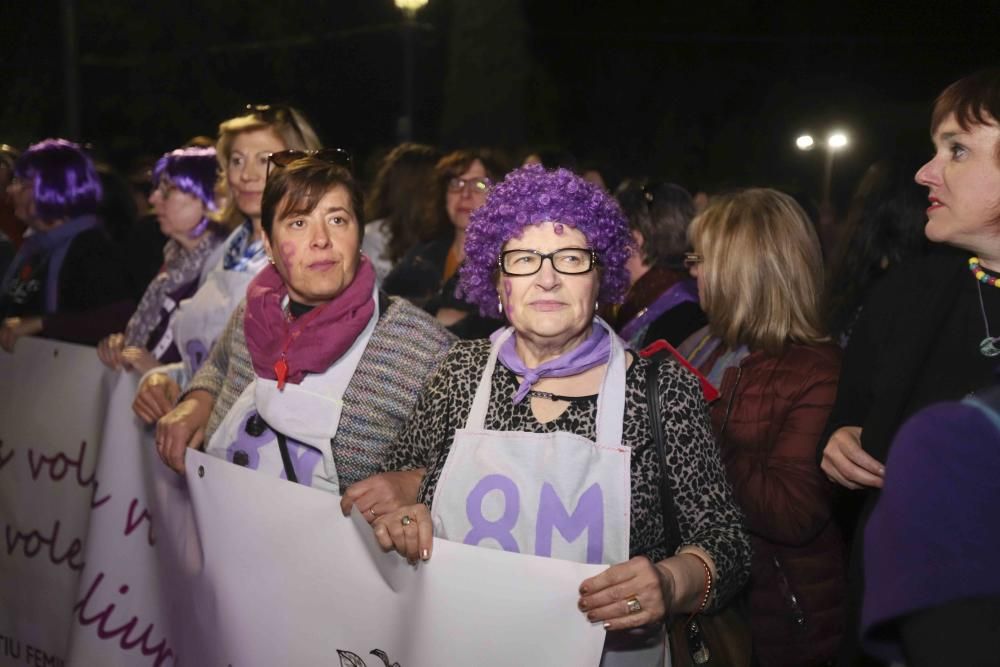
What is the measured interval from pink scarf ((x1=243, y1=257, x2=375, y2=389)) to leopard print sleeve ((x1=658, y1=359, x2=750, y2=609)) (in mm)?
989

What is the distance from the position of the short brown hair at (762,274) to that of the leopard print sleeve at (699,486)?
70 cm

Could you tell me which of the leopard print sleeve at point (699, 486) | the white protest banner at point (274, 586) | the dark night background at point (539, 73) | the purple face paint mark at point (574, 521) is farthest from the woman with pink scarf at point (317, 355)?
the dark night background at point (539, 73)

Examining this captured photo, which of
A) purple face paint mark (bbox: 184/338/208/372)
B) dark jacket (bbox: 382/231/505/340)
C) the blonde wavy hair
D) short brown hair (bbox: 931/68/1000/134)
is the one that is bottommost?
purple face paint mark (bbox: 184/338/208/372)

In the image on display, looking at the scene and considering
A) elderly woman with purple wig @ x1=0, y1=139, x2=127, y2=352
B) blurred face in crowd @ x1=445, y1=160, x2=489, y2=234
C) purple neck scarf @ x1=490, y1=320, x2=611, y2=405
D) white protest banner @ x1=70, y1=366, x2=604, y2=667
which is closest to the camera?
white protest banner @ x1=70, y1=366, x2=604, y2=667

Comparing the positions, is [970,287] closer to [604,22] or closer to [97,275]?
[97,275]

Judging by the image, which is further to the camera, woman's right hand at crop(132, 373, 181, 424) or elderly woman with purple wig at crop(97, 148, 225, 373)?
elderly woman with purple wig at crop(97, 148, 225, 373)

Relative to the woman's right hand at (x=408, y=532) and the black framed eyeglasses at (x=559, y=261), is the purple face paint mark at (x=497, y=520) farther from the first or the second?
the black framed eyeglasses at (x=559, y=261)

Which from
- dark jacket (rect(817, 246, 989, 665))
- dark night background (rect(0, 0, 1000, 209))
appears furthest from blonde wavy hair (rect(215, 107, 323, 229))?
dark night background (rect(0, 0, 1000, 209))

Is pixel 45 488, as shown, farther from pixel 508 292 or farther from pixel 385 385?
pixel 508 292

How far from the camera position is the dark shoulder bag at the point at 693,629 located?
2553 millimetres

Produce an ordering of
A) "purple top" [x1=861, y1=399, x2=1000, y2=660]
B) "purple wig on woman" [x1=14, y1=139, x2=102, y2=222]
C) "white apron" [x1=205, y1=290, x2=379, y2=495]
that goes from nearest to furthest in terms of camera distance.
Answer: "purple top" [x1=861, y1=399, x2=1000, y2=660] → "white apron" [x1=205, y1=290, x2=379, y2=495] → "purple wig on woman" [x1=14, y1=139, x2=102, y2=222]

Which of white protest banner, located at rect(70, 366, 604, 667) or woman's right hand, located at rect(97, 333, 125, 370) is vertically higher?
woman's right hand, located at rect(97, 333, 125, 370)

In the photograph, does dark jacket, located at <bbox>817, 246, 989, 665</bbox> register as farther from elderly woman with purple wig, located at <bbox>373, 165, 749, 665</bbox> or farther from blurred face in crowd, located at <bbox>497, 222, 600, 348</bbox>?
blurred face in crowd, located at <bbox>497, 222, 600, 348</bbox>

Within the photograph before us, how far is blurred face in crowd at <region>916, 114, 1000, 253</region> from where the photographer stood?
2441 millimetres
